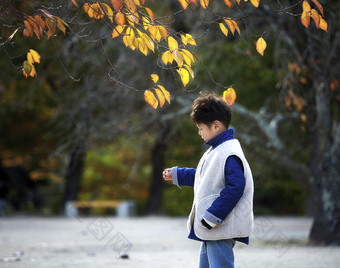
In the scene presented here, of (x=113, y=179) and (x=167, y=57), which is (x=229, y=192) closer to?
(x=167, y=57)

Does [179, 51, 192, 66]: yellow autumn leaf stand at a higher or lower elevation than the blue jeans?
higher

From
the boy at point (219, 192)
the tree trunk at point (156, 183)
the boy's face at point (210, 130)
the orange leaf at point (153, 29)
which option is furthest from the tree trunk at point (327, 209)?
the tree trunk at point (156, 183)

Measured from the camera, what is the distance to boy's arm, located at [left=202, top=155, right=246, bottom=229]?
4102mm

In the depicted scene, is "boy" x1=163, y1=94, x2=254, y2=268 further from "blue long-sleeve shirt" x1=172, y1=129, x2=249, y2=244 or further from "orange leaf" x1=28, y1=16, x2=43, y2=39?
"orange leaf" x1=28, y1=16, x2=43, y2=39

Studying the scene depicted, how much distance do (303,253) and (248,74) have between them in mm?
11849

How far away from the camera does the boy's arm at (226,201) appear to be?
13.5 feet

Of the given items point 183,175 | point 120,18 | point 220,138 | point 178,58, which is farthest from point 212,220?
point 120,18

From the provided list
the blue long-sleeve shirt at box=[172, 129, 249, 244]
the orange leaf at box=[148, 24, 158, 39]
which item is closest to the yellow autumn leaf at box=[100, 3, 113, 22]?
the orange leaf at box=[148, 24, 158, 39]

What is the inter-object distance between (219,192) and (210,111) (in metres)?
0.59

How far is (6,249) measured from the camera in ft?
32.9

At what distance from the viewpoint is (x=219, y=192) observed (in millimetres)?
4254

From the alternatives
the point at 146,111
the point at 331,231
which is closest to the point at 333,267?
the point at 331,231

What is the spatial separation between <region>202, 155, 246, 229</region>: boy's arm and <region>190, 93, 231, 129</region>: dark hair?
45cm

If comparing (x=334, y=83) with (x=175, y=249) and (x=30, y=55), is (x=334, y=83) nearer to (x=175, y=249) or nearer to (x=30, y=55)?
(x=175, y=249)
